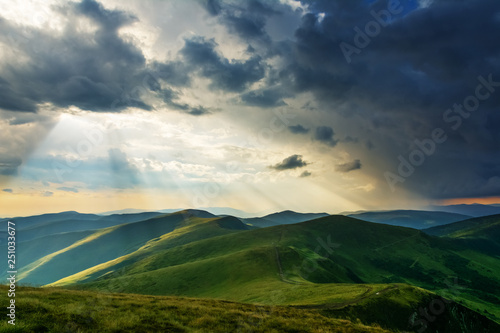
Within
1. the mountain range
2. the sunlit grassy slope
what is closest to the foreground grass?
the sunlit grassy slope

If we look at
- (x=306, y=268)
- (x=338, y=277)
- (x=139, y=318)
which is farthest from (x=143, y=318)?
(x=338, y=277)

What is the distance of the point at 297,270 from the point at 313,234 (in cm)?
10870

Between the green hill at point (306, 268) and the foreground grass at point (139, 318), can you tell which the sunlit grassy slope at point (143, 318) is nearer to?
the foreground grass at point (139, 318)

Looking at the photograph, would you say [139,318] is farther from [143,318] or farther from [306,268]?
[306,268]

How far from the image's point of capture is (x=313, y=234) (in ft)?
636

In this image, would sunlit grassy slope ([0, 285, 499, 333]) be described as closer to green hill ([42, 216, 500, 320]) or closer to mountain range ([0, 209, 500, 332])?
mountain range ([0, 209, 500, 332])

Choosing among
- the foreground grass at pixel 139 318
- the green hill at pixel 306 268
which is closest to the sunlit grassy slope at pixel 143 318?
the foreground grass at pixel 139 318

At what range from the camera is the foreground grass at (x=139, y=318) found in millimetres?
17656

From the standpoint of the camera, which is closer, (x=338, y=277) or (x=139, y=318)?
(x=139, y=318)

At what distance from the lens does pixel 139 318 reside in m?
20.9

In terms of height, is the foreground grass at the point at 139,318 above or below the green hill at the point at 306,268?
above

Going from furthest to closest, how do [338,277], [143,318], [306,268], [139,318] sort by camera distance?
[338,277] < [306,268] < [143,318] < [139,318]

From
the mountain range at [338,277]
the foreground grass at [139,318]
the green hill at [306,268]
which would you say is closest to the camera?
the foreground grass at [139,318]

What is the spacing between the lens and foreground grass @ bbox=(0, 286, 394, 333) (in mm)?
17656
